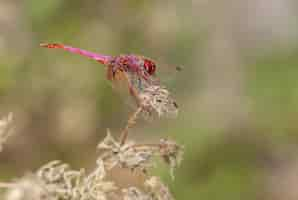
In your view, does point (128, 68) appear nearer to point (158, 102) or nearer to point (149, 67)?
point (149, 67)

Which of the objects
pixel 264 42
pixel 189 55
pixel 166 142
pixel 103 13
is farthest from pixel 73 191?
pixel 264 42

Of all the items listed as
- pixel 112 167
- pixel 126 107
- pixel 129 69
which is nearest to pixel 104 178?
pixel 112 167

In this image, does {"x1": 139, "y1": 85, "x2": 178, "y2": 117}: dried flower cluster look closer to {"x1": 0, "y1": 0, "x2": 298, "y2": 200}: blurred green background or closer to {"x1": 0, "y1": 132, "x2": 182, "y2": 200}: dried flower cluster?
{"x1": 0, "y1": 132, "x2": 182, "y2": 200}: dried flower cluster

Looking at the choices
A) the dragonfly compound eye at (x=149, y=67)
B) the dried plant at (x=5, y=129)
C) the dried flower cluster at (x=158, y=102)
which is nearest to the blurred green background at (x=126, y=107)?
the dragonfly compound eye at (x=149, y=67)

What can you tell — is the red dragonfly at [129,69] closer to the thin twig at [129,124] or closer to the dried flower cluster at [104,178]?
the thin twig at [129,124]

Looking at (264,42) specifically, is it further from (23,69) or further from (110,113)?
(23,69)
